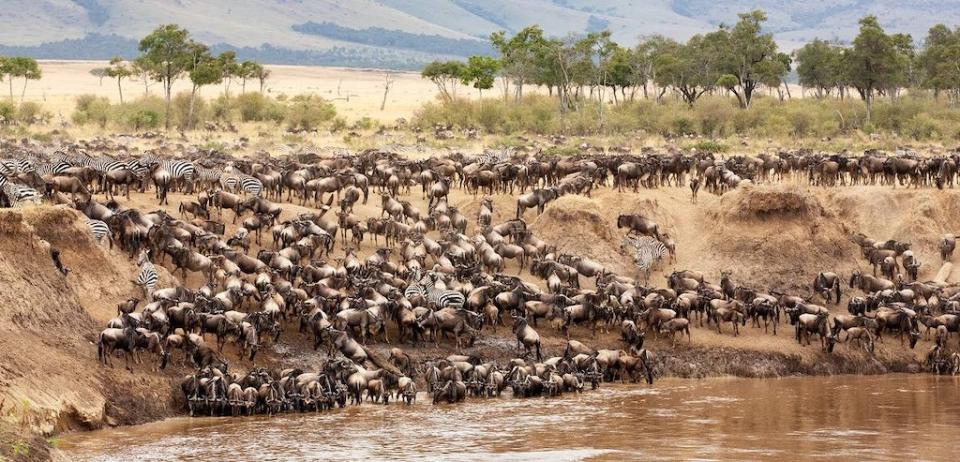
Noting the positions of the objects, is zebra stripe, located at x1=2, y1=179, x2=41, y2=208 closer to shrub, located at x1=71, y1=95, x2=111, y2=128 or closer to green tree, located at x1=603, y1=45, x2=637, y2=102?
shrub, located at x1=71, y1=95, x2=111, y2=128

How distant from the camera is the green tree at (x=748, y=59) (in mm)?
87750

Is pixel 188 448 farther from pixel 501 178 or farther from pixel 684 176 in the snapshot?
pixel 684 176

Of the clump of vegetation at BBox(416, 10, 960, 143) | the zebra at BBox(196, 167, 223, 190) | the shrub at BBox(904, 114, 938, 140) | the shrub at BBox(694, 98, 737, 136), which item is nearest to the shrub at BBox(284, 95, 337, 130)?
the clump of vegetation at BBox(416, 10, 960, 143)

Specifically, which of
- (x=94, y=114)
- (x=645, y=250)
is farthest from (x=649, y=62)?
(x=645, y=250)

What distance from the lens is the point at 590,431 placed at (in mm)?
21250

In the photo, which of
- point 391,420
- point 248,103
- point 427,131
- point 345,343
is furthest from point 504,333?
point 248,103

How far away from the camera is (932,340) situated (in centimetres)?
2939

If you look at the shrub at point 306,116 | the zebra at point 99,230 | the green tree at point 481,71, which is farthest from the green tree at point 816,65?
the zebra at point 99,230

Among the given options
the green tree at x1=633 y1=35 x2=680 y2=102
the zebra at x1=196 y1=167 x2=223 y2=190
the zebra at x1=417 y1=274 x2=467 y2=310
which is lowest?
the zebra at x1=417 y1=274 x2=467 y2=310

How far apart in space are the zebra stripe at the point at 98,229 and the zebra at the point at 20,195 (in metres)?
2.09

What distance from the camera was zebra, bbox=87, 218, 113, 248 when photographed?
26938 millimetres

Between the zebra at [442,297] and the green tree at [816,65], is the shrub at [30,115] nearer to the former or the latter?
the zebra at [442,297]

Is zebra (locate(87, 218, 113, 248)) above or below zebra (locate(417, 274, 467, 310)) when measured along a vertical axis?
above

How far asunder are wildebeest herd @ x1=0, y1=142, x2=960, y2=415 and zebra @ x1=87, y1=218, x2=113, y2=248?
29 millimetres
